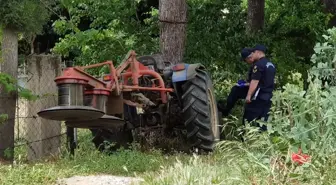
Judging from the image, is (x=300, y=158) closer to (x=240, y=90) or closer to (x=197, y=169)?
(x=197, y=169)

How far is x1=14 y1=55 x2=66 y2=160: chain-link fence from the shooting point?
866 cm

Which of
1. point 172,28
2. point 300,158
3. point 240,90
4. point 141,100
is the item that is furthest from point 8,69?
point 300,158

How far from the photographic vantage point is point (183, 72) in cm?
861

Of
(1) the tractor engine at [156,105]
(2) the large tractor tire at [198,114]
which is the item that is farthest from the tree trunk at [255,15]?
(2) the large tractor tire at [198,114]

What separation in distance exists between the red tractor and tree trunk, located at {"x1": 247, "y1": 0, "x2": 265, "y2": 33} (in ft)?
16.7

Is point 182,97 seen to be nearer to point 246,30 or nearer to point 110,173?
point 110,173

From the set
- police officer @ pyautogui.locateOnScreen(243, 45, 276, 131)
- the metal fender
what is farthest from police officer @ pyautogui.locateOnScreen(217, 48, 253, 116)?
the metal fender

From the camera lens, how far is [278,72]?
42.2ft

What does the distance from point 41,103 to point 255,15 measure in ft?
23.7

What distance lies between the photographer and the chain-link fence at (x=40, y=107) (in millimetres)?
8664

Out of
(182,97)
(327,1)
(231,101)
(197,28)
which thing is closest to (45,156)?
(182,97)

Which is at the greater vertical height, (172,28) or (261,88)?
(172,28)

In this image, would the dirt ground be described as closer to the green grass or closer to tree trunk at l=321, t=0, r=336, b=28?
the green grass

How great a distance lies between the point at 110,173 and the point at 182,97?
1857 millimetres
